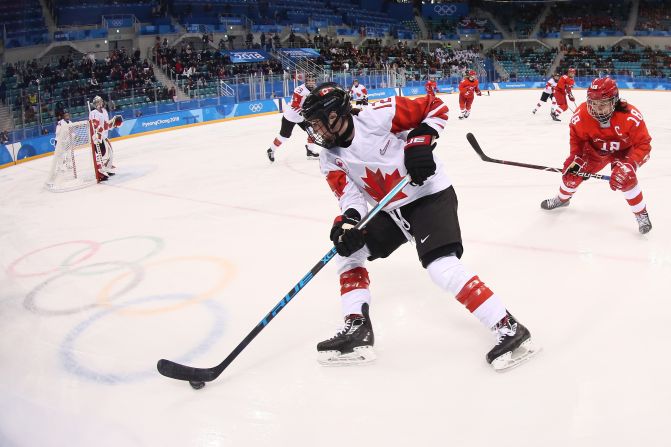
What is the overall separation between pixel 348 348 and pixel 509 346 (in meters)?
0.70

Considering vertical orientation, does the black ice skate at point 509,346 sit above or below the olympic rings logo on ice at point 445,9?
below

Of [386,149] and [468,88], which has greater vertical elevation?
[386,149]

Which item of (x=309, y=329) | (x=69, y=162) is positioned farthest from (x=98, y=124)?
(x=309, y=329)

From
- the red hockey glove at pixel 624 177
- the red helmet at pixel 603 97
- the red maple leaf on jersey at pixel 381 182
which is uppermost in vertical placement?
the red helmet at pixel 603 97

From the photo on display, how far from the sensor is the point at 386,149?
7.83 feet

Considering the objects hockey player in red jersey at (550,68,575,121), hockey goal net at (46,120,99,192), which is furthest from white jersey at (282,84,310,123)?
hockey player in red jersey at (550,68,575,121)

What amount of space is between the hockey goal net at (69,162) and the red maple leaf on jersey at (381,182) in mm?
5341

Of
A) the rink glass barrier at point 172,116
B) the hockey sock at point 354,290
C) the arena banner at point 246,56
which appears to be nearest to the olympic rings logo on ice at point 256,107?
the rink glass barrier at point 172,116

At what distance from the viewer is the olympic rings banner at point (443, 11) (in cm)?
3394

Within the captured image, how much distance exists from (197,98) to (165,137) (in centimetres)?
261

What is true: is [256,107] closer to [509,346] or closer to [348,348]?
[348,348]

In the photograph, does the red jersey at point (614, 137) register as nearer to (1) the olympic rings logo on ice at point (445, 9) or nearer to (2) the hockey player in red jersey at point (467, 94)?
(2) the hockey player in red jersey at point (467, 94)

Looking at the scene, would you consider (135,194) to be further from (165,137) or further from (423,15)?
(423,15)

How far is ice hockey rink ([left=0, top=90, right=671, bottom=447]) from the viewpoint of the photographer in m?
1.94
